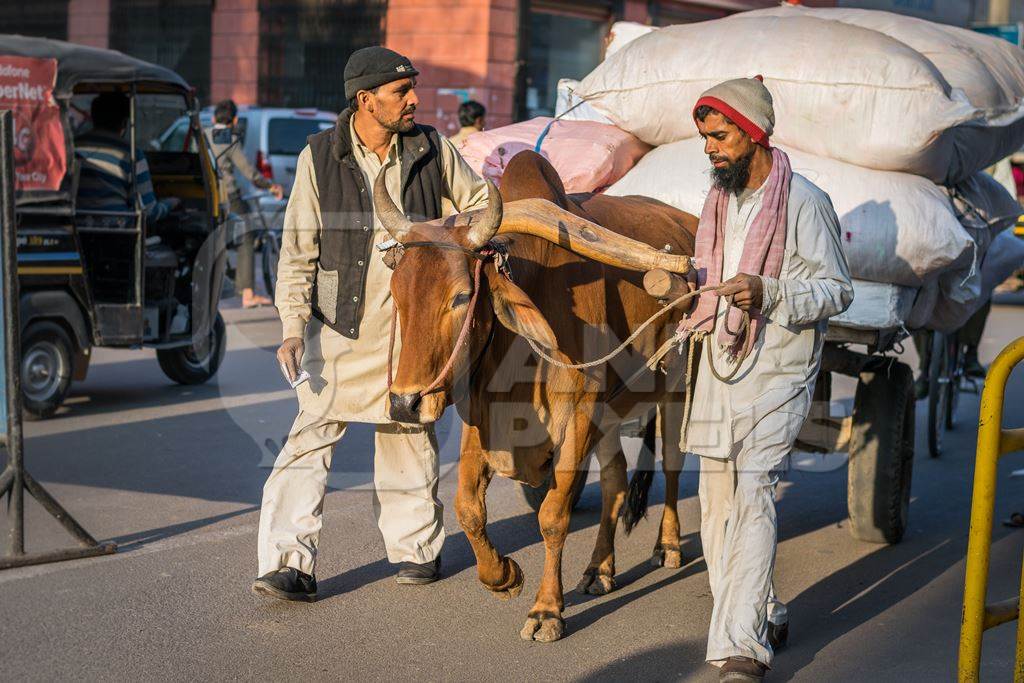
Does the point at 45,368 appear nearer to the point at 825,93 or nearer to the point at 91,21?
the point at 825,93

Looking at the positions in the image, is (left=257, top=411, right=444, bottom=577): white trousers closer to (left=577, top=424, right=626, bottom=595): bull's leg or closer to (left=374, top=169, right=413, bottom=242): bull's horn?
(left=577, top=424, right=626, bottom=595): bull's leg

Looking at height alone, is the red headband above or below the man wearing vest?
above

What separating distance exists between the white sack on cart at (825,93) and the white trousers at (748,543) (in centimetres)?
210

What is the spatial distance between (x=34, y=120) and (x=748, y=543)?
6470 mm

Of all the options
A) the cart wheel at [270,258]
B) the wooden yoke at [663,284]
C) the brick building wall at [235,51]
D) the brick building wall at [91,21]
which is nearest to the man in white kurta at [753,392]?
the wooden yoke at [663,284]

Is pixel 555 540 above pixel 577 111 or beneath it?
beneath

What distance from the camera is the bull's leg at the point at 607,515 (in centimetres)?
577

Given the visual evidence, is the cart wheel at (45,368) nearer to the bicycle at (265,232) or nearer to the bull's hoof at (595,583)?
the bull's hoof at (595,583)

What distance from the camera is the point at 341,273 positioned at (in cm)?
545

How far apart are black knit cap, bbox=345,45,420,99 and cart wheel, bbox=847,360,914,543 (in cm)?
287

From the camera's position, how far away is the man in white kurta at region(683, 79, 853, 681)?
4625mm

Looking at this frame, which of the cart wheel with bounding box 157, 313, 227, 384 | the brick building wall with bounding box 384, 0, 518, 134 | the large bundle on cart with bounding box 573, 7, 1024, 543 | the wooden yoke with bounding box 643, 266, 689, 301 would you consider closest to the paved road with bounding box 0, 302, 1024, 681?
the large bundle on cart with bounding box 573, 7, 1024, 543

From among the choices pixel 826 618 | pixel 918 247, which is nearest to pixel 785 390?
pixel 826 618

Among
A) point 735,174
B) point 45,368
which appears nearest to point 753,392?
point 735,174
